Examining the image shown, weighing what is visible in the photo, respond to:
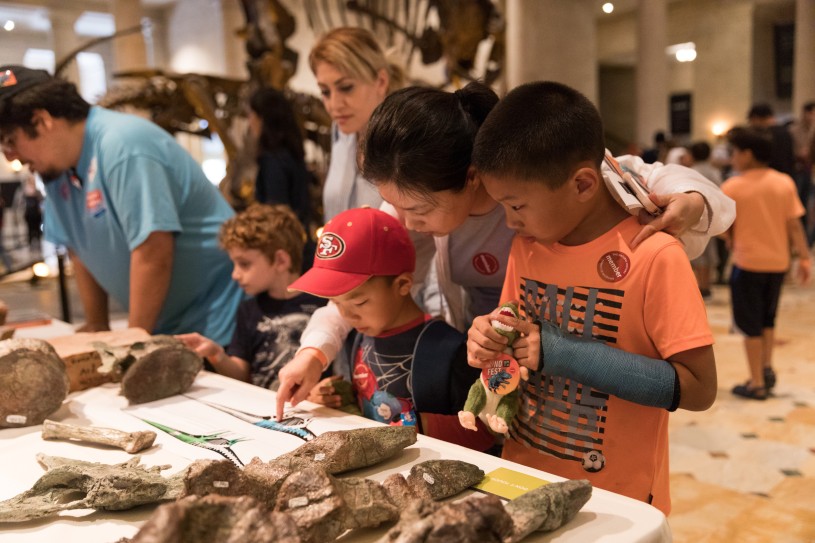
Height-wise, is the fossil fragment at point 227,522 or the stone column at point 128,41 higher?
the stone column at point 128,41

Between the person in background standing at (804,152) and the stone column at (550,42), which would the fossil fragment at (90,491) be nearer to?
the stone column at (550,42)

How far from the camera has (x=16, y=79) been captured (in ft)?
7.86

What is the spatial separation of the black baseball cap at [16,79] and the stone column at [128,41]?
736 centimetres

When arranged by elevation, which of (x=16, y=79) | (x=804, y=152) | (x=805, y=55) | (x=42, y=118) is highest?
(x=805, y=55)

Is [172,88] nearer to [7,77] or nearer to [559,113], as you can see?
[7,77]

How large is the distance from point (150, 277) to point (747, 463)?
2.95 m

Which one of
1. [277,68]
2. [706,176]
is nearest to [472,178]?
[277,68]

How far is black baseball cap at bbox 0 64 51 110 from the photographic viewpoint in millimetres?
2352

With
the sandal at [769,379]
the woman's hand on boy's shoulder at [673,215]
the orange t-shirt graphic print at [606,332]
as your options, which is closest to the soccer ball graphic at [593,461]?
the orange t-shirt graphic print at [606,332]

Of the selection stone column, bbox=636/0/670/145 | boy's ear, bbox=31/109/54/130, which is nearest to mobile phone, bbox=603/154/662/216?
boy's ear, bbox=31/109/54/130

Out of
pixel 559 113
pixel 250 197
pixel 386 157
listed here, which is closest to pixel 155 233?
pixel 386 157

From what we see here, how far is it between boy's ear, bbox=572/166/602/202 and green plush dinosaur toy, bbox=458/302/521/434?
260 millimetres

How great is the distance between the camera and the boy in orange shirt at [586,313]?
136cm

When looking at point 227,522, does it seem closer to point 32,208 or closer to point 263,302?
point 263,302
